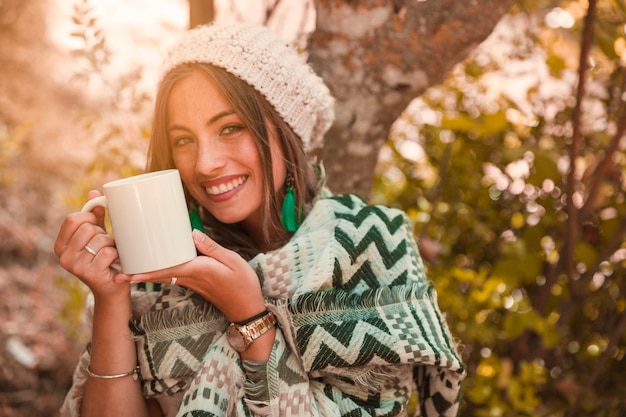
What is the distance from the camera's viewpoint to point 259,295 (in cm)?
156

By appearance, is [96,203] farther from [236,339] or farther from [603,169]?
[603,169]

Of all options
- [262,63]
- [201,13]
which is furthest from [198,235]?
[201,13]

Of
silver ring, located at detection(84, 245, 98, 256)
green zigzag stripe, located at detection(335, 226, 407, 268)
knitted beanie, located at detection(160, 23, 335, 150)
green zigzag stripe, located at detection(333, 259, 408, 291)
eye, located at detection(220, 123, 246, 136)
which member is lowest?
green zigzag stripe, located at detection(333, 259, 408, 291)

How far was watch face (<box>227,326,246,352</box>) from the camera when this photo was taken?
5.11 ft

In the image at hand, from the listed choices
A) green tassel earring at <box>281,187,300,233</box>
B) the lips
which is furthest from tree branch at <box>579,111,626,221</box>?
the lips

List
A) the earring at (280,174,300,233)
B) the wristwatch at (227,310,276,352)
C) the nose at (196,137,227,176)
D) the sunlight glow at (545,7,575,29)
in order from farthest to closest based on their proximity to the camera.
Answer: the sunlight glow at (545,7,575,29) < the earring at (280,174,300,233) < the nose at (196,137,227,176) < the wristwatch at (227,310,276,352)

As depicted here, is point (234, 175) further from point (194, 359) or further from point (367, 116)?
point (367, 116)

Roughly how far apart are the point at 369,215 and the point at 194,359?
62cm

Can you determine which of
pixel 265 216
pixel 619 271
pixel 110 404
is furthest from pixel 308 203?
pixel 619 271

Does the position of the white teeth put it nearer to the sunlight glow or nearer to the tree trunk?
the tree trunk

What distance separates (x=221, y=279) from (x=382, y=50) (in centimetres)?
103

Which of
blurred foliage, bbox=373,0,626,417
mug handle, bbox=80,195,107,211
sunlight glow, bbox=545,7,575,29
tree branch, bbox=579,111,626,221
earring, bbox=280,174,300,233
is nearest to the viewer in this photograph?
mug handle, bbox=80,195,107,211

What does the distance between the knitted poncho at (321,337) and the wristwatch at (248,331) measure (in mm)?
25

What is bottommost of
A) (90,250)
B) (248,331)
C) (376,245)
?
(248,331)
